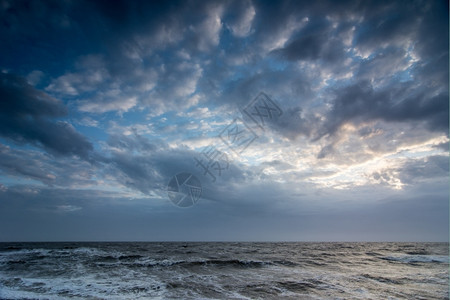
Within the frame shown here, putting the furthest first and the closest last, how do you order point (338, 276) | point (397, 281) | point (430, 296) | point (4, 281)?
point (338, 276) < point (397, 281) < point (4, 281) < point (430, 296)

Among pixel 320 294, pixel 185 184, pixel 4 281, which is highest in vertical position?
pixel 185 184

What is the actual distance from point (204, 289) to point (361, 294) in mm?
7831

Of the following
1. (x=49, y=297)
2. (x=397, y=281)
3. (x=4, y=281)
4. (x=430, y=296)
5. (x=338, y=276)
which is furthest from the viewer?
(x=338, y=276)

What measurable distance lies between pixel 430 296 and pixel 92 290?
16.6 metres

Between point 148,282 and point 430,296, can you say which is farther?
point 148,282

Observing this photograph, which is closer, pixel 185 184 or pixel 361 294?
pixel 361 294

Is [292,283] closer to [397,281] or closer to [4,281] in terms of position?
[397,281]

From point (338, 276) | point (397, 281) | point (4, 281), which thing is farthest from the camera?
Result: point (338, 276)

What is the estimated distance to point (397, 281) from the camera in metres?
14.1

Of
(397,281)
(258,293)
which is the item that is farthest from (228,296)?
(397,281)

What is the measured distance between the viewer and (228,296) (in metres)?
10.6

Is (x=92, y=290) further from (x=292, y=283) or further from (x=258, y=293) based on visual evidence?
(x=292, y=283)

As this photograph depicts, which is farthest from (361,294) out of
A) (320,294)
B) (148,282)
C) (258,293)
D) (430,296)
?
(148,282)

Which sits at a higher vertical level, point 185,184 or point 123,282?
point 185,184
